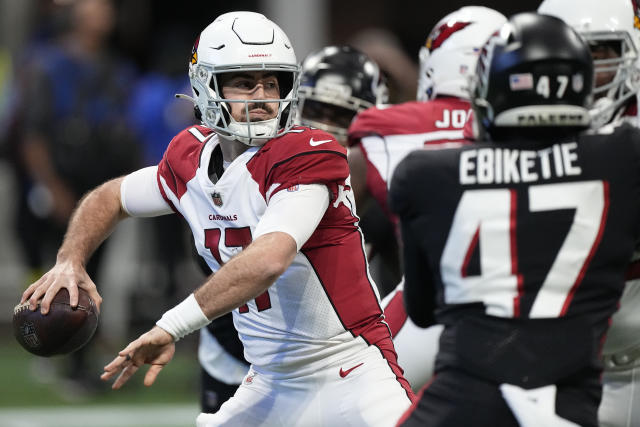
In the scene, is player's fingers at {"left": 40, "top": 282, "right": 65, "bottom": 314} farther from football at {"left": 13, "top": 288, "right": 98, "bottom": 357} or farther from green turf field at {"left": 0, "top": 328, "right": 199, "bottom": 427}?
green turf field at {"left": 0, "top": 328, "right": 199, "bottom": 427}

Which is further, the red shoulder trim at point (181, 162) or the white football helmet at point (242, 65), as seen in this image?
the red shoulder trim at point (181, 162)

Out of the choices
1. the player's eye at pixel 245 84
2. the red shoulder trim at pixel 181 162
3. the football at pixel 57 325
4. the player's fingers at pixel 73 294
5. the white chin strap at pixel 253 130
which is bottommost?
the football at pixel 57 325

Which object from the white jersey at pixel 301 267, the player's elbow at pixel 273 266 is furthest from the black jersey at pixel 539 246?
the white jersey at pixel 301 267

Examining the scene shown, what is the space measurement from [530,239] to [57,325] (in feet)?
5.06

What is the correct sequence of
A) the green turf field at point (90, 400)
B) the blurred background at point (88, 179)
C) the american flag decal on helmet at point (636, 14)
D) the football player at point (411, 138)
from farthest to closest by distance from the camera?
the blurred background at point (88, 179) < the green turf field at point (90, 400) < the football player at point (411, 138) < the american flag decal on helmet at point (636, 14)

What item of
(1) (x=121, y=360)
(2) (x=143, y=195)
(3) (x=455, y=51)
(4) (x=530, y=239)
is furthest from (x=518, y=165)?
(3) (x=455, y=51)

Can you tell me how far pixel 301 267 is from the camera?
3447 millimetres

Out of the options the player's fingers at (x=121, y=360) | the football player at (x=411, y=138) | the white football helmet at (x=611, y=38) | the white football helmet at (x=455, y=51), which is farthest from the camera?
the white football helmet at (x=455, y=51)

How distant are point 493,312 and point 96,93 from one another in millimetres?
5593

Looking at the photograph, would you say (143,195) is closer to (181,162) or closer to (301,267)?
(181,162)

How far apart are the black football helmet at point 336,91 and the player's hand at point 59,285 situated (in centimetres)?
159

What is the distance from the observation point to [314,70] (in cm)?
499

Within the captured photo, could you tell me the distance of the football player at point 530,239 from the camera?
2725 mm

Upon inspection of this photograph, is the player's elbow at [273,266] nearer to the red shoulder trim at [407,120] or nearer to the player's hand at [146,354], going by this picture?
the player's hand at [146,354]
